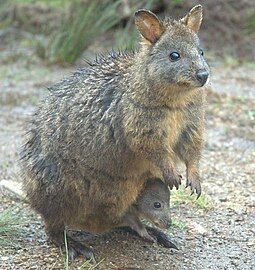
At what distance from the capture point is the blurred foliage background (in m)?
10.6

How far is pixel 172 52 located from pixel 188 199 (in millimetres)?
1747

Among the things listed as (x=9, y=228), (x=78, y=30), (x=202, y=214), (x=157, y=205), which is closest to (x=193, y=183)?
(x=157, y=205)

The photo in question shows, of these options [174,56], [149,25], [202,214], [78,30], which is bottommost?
[202,214]

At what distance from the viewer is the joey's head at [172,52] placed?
16.3 feet

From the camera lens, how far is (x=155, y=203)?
212 inches

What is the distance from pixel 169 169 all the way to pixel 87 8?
602 cm

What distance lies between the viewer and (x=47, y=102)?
5707mm

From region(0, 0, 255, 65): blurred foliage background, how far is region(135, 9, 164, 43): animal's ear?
469 centimetres

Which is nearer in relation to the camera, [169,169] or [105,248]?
[169,169]

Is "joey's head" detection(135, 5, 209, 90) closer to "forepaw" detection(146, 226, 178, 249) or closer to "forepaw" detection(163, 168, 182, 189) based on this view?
"forepaw" detection(163, 168, 182, 189)

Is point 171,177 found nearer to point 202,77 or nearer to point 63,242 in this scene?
point 202,77

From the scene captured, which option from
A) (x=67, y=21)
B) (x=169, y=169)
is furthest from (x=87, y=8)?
(x=169, y=169)

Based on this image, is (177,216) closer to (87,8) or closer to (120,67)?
(120,67)

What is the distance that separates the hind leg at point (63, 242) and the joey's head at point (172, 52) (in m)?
1.31
